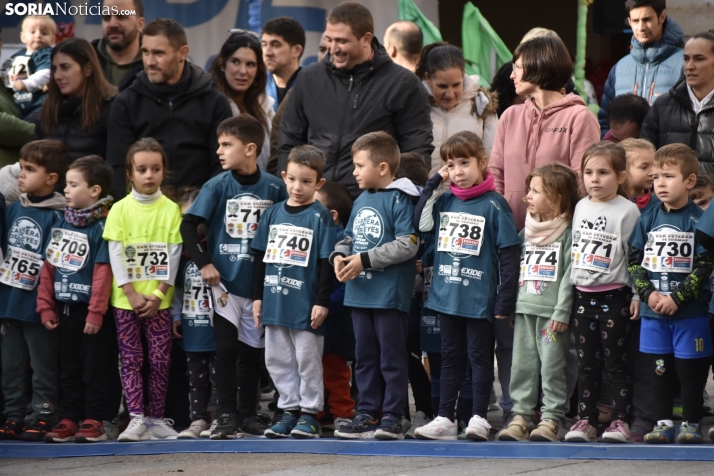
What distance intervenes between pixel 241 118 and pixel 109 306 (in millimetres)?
1449

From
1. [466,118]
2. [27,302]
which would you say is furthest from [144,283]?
[466,118]

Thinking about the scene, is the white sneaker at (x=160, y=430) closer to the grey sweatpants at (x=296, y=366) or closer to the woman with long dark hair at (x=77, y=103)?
the grey sweatpants at (x=296, y=366)

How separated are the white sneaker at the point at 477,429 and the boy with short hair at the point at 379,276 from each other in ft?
1.41

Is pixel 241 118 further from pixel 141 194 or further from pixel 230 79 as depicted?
pixel 230 79

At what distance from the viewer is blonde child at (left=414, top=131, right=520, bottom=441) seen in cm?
654

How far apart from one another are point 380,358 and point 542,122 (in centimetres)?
176

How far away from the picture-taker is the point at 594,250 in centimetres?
636

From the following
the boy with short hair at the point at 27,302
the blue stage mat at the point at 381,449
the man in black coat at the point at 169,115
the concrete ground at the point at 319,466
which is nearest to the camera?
the concrete ground at the point at 319,466

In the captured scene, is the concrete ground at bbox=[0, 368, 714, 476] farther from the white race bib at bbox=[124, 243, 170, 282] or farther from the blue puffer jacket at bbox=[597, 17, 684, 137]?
the blue puffer jacket at bbox=[597, 17, 684, 137]

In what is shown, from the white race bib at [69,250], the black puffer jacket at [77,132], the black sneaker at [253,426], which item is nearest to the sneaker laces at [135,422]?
the black sneaker at [253,426]

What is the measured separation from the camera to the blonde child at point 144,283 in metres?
7.03

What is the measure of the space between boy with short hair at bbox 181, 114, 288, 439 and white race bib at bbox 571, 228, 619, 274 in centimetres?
193

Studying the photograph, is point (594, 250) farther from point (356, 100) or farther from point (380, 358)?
point (356, 100)

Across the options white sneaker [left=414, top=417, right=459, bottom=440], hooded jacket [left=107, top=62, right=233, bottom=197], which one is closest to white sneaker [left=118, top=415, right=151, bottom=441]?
hooded jacket [left=107, top=62, right=233, bottom=197]
